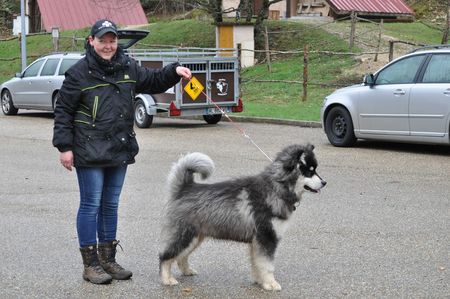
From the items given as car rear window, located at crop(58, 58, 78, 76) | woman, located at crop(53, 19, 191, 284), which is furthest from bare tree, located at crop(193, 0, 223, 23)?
woman, located at crop(53, 19, 191, 284)

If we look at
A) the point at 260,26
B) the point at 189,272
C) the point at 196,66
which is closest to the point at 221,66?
the point at 196,66

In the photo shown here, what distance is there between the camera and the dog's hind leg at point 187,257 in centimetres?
584

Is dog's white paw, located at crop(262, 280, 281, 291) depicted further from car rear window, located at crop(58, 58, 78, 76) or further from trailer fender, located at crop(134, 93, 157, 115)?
car rear window, located at crop(58, 58, 78, 76)

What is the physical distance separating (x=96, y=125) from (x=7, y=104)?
17.1 metres

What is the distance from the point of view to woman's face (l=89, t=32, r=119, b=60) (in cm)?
580

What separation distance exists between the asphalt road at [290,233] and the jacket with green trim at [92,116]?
1049mm

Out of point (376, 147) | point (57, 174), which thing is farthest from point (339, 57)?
point (57, 174)

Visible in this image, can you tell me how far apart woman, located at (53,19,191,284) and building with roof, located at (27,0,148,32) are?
3983 cm

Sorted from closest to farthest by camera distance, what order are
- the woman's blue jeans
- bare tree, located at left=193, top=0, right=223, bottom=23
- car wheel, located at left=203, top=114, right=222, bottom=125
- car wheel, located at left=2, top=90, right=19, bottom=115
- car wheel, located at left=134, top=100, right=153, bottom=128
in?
the woman's blue jeans, car wheel, located at left=134, top=100, right=153, bottom=128, car wheel, located at left=203, top=114, right=222, bottom=125, car wheel, located at left=2, top=90, right=19, bottom=115, bare tree, located at left=193, top=0, right=223, bottom=23

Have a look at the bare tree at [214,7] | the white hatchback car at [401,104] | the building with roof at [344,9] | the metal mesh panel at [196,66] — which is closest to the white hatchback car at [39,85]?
the metal mesh panel at [196,66]

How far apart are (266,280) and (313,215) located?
9.48 feet

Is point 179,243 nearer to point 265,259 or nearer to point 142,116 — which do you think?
point 265,259

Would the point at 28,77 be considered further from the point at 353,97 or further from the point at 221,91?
the point at 353,97

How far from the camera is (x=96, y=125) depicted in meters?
5.85
